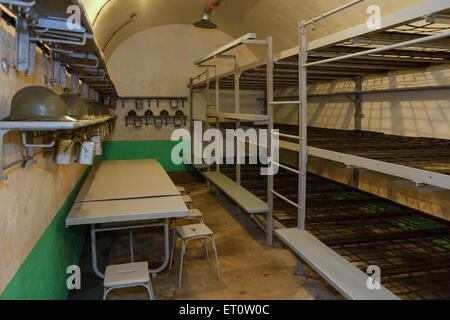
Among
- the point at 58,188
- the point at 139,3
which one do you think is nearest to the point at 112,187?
the point at 58,188

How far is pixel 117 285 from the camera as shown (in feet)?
8.29

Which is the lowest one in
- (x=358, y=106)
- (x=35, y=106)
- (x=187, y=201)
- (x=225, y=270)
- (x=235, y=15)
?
(x=225, y=270)

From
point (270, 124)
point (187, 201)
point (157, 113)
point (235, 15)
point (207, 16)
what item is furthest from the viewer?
point (157, 113)

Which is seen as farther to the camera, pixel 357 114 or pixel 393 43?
pixel 357 114

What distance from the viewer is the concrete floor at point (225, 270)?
10.8 ft

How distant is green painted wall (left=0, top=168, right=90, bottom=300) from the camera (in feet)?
6.47

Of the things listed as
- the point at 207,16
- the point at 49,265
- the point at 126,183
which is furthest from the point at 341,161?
the point at 207,16

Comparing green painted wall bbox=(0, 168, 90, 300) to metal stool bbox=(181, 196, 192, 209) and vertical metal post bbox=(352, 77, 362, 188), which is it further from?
vertical metal post bbox=(352, 77, 362, 188)

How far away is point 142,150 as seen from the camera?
9258 mm

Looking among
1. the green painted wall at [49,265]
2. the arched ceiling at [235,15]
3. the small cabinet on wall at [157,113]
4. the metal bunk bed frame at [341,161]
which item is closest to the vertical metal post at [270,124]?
the metal bunk bed frame at [341,161]

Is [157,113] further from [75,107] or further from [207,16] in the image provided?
[75,107]

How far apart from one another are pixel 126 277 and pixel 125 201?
46.3 inches

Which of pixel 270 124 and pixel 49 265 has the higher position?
pixel 270 124

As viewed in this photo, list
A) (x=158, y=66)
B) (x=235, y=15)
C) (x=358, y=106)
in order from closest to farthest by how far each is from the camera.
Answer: (x=358, y=106), (x=235, y=15), (x=158, y=66)
